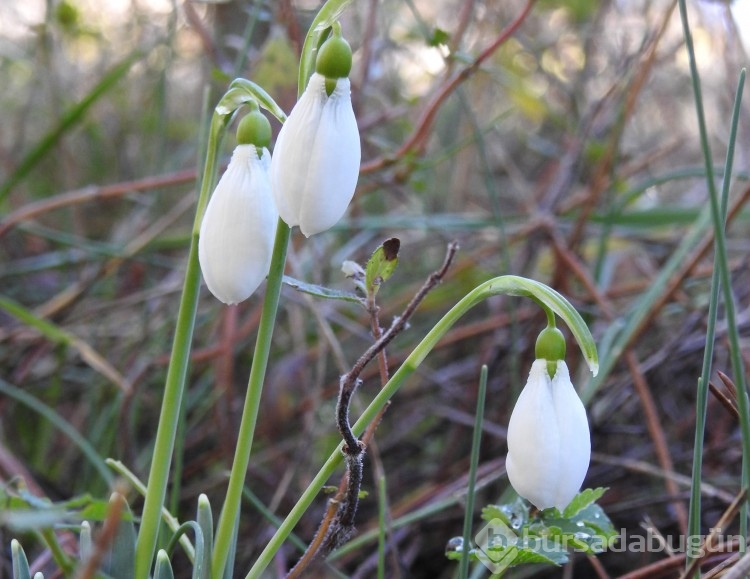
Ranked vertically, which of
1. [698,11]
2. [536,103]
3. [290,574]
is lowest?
[290,574]

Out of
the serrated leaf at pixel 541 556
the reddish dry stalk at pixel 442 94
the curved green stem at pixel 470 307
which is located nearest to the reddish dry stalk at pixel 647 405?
the reddish dry stalk at pixel 442 94

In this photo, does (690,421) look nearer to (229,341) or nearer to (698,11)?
(229,341)

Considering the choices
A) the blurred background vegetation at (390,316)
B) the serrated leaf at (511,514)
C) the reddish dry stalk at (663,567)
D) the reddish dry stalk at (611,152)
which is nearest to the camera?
the serrated leaf at (511,514)

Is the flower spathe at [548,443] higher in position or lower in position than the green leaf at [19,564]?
higher

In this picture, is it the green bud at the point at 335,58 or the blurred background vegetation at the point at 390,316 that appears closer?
the green bud at the point at 335,58

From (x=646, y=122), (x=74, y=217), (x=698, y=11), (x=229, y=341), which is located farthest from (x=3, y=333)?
(x=646, y=122)

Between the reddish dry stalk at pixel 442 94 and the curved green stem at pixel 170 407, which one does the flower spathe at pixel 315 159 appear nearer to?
the curved green stem at pixel 170 407
